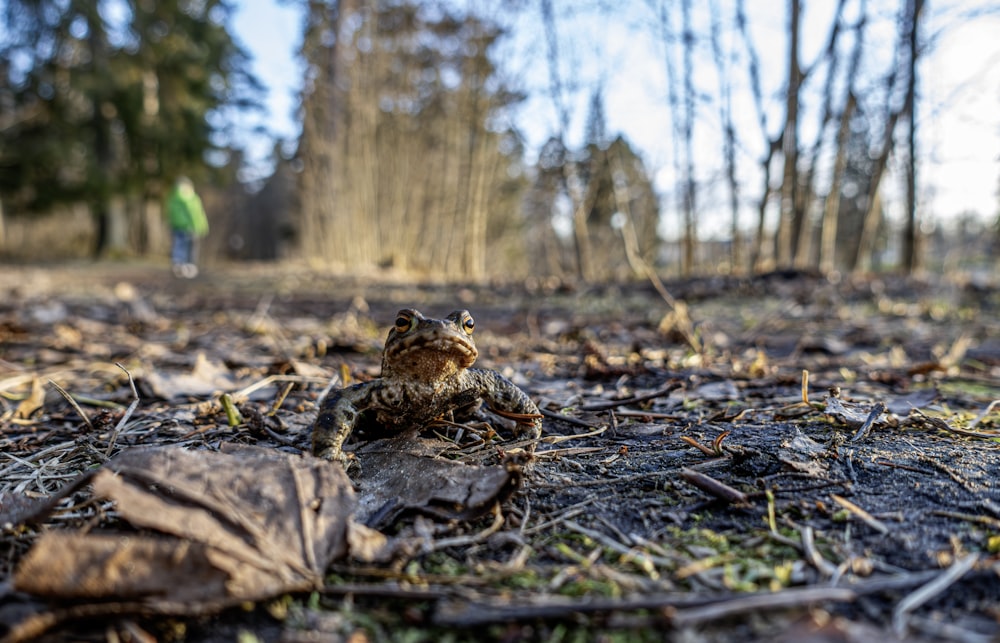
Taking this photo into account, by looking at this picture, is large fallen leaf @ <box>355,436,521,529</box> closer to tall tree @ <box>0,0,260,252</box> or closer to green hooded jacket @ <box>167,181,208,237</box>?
green hooded jacket @ <box>167,181,208,237</box>

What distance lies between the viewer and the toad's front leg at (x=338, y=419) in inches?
74.4

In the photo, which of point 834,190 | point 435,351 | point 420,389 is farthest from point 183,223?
point 435,351

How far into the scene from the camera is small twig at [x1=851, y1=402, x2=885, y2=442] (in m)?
2.08

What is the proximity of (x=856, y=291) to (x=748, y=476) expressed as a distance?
289 inches

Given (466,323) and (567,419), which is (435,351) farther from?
(567,419)

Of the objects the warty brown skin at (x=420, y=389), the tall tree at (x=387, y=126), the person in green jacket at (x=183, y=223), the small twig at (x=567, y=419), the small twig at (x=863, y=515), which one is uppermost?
the tall tree at (x=387, y=126)

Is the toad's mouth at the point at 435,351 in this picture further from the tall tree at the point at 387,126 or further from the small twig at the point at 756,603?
the tall tree at the point at 387,126

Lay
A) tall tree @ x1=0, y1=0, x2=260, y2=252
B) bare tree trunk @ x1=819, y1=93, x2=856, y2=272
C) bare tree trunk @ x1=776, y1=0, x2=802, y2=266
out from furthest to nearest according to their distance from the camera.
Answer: tall tree @ x1=0, y1=0, x2=260, y2=252 → bare tree trunk @ x1=819, y1=93, x2=856, y2=272 → bare tree trunk @ x1=776, y1=0, x2=802, y2=266

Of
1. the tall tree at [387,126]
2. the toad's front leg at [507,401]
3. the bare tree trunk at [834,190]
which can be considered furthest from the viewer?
the tall tree at [387,126]

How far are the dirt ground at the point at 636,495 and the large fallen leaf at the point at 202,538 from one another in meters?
0.04

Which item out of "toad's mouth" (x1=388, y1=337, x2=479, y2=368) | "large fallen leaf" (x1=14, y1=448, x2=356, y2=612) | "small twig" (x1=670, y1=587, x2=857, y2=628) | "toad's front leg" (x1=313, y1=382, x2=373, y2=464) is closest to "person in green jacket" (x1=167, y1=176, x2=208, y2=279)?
"toad's front leg" (x1=313, y1=382, x2=373, y2=464)

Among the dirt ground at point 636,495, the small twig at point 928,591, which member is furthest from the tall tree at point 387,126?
the small twig at point 928,591

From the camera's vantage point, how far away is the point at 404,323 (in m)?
2.00

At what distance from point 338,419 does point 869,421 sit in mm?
1783
